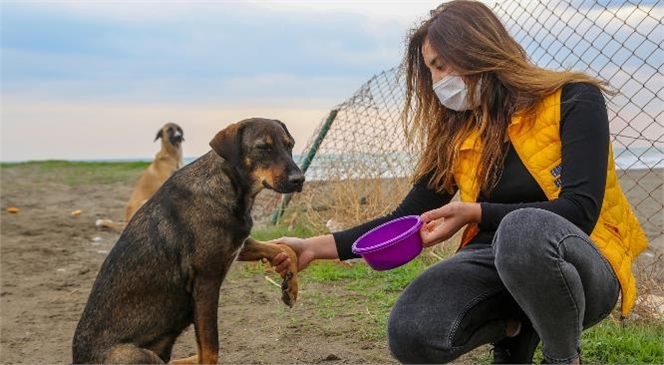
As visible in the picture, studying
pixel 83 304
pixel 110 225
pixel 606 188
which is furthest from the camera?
pixel 110 225

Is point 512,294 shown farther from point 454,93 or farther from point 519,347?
point 454,93

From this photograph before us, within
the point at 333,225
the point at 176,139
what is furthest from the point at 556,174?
the point at 176,139

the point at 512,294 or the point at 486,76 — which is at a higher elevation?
the point at 486,76

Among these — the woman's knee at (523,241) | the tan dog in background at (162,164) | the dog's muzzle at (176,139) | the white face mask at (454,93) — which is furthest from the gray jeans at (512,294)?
the dog's muzzle at (176,139)

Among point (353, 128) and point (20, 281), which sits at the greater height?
point (353, 128)

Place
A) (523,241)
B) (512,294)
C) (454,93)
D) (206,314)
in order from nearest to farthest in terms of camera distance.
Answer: (523,241) → (512,294) → (454,93) → (206,314)

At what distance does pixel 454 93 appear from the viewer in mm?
4156

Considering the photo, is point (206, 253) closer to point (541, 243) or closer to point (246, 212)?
point (246, 212)

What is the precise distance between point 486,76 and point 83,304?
4958 mm

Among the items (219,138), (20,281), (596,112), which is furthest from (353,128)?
(596,112)

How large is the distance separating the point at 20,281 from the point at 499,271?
679 centimetres

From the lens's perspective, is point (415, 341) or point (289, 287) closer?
point (415, 341)

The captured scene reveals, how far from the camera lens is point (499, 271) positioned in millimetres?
3504

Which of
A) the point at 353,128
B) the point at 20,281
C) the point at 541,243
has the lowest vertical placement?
the point at 20,281
